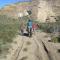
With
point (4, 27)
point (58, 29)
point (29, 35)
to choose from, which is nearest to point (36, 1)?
point (58, 29)

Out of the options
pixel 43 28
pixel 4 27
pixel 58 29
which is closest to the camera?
pixel 4 27

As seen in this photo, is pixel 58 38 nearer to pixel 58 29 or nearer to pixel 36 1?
pixel 58 29

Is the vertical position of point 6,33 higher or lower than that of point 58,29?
higher

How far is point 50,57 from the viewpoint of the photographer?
13.9 m

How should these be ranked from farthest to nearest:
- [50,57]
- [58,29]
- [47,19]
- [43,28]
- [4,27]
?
[47,19]
[43,28]
[58,29]
[4,27]
[50,57]

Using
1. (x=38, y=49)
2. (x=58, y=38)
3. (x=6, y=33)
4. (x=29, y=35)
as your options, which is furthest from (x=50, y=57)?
(x=29, y=35)

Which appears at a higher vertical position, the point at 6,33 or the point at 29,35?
the point at 6,33

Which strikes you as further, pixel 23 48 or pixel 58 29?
pixel 58 29

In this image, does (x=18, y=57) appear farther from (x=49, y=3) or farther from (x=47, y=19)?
(x=49, y=3)

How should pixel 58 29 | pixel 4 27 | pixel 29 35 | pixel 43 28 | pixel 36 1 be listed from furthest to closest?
pixel 36 1
pixel 43 28
pixel 58 29
pixel 29 35
pixel 4 27

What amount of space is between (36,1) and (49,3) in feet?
7.96

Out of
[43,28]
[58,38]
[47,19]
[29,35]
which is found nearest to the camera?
[58,38]

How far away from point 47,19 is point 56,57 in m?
32.3

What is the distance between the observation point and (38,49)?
16.5 m
